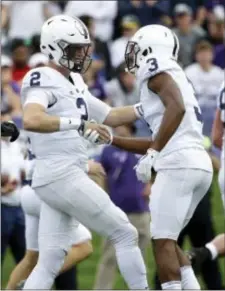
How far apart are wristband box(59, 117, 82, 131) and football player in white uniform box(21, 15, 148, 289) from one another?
140mm

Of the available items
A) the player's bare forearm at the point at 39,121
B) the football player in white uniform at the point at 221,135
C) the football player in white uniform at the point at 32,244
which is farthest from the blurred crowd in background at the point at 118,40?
the player's bare forearm at the point at 39,121

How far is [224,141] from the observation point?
9.97 meters

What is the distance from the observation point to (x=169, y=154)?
8508mm

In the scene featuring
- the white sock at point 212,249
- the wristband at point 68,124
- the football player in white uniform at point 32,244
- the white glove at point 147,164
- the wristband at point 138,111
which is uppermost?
the wristband at point 68,124

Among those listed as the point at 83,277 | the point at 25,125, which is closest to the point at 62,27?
the point at 25,125

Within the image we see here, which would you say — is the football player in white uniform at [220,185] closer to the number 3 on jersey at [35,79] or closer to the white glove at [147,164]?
the white glove at [147,164]

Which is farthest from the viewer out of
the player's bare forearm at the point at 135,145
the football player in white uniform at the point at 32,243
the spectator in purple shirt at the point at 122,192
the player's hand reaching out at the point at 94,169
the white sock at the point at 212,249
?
the spectator in purple shirt at the point at 122,192

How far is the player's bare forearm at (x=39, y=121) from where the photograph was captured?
8.16 meters

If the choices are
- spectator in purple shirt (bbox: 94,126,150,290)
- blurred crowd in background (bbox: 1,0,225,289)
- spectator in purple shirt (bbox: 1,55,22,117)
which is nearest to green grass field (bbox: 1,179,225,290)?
spectator in purple shirt (bbox: 94,126,150,290)

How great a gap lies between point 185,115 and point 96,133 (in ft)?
2.02

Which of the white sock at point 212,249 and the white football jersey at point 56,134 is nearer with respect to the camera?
the white football jersey at point 56,134

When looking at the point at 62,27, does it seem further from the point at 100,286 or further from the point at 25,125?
the point at 100,286

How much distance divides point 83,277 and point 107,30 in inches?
238

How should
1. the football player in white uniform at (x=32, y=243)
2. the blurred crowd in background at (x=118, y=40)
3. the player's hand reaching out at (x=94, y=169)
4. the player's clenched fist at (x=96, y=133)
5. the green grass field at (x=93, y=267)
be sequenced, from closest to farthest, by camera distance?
the player's clenched fist at (x=96, y=133) < the player's hand reaching out at (x=94, y=169) < the football player in white uniform at (x=32, y=243) < the green grass field at (x=93, y=267) < the blurred crowd in background at (x=118, y=40)
